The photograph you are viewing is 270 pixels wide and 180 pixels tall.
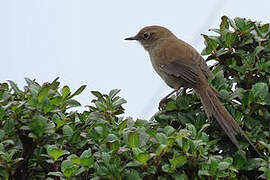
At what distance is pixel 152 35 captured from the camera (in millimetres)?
6336

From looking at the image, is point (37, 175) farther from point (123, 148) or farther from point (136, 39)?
point (136, 39)

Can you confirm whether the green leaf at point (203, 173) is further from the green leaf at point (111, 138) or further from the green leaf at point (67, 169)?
the green leaf at point (67, 169)

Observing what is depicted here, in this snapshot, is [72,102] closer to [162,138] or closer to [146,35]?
[162,138]

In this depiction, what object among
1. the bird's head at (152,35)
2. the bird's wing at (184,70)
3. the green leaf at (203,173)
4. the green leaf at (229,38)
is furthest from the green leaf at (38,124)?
the bird's head at (152,35)

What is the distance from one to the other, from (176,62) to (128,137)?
285cm

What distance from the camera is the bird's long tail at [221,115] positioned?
2879 mm

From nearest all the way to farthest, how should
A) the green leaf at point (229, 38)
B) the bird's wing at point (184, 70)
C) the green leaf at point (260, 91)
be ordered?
1. the green leaf at point (260, 91)
2. the green leaf at point (229, 38)
3. the bird's wing at point (184, 70)

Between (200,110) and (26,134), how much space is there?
129 cm

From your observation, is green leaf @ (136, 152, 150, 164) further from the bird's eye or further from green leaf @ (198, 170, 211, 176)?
the bird's eye

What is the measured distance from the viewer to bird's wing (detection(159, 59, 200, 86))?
4889mm

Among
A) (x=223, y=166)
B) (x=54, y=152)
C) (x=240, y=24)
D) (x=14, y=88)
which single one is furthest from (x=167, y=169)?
(x=240, y=24)

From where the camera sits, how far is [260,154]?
2.89 m

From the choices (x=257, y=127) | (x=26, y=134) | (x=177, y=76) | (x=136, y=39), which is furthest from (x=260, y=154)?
(x=136, y=39)

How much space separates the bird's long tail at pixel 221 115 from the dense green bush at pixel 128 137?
6 cm
